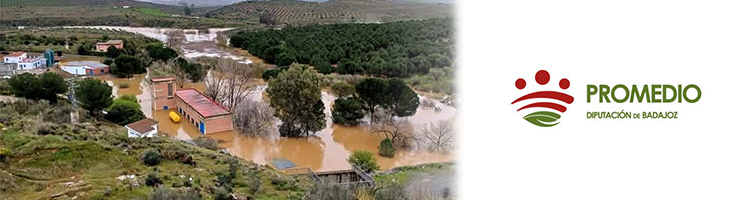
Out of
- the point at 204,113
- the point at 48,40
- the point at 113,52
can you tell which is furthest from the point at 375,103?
the point at 48,40

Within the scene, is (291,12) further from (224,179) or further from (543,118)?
(543,118)

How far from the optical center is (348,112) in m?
10.5

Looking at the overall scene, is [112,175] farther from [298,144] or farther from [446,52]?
[446,52]

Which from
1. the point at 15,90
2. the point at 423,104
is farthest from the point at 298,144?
the point at 15,90

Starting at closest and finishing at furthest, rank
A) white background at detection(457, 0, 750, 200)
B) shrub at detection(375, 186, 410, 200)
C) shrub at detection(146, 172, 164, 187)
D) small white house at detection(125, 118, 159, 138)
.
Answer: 1. white background at detection(457, 0, 750, 200)
2. shrub at detection(375, 186, 410, 200)
3. shrub at detection(146, 172, 164, 187)
4. small white house at detection(125, 118, 159, 138)

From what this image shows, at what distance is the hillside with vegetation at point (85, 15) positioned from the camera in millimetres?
26281

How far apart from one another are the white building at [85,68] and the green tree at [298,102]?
841 centimetres

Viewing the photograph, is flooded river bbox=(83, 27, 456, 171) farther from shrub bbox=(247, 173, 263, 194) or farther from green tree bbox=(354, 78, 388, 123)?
shrub bbox=(247, 173, 263, 194)

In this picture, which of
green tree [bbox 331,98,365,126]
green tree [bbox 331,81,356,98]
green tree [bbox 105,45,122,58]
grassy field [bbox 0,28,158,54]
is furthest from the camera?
grassy field [bbox 0,28,158,54]

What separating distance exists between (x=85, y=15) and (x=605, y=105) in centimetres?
3257

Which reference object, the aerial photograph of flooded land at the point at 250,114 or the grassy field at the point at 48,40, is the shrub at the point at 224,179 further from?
the grassy field at the point at 48,40

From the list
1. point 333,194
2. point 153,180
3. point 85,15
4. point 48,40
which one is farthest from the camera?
point 85,15

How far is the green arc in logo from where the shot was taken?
90 centimetres

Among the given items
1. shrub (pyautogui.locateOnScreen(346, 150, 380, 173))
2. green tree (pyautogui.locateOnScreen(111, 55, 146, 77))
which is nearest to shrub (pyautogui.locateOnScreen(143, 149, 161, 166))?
shrub (pyautogui.locateOnScreen(346, 150, 380, 173))
